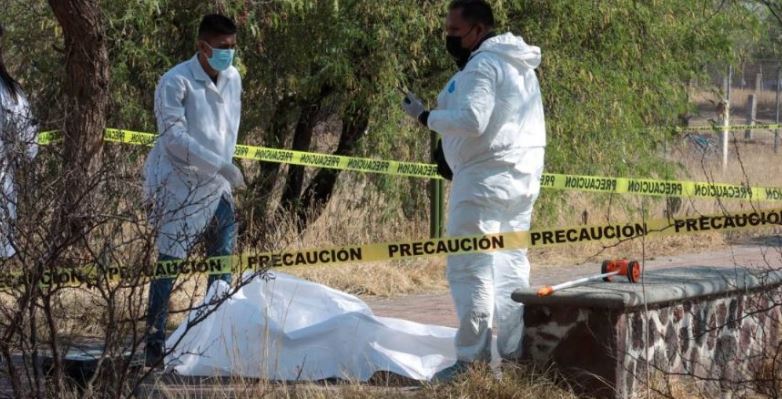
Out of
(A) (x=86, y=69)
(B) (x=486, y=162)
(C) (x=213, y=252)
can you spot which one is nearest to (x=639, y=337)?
(B) (x=486, y=162)

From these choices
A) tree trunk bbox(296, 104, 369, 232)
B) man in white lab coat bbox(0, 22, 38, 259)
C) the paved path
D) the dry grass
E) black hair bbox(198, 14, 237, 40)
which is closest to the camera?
man in white lab coat bbox(0, 22, 38, 259)

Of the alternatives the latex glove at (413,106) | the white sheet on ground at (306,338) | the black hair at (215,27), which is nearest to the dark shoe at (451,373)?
the white sheet on ground at (306,338)

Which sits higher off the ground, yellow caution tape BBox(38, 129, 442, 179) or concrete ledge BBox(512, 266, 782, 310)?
yellow caution tape BBox(38, 129, 442, 179)

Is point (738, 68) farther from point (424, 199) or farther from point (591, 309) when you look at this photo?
point (591, 309)

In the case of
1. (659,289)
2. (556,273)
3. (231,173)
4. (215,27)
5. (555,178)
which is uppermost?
(215,27)

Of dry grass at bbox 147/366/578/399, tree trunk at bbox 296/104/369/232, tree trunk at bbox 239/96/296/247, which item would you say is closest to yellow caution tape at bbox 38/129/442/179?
tree trunk at bbox 296/104/369/232

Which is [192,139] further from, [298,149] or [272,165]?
[298,149]

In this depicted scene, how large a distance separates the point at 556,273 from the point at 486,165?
17.3 feet

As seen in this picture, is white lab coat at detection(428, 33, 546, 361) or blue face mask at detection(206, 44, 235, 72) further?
blue face mask at detection(206, 44, 235, 72)

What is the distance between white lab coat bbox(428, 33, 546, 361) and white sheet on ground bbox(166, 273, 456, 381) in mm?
486

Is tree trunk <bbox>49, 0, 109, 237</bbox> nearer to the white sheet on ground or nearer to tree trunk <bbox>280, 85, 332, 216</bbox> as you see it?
the white sheet on ground

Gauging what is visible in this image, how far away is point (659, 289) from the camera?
5.48 metres

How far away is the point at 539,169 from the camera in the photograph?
5961 millimetres

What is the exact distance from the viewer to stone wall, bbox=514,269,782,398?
17.4 ft
